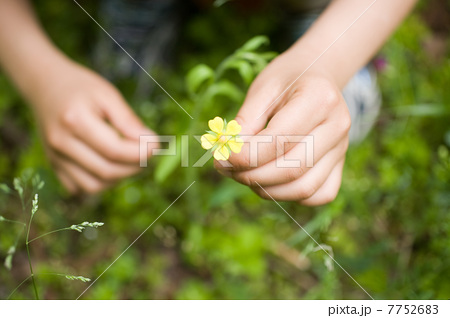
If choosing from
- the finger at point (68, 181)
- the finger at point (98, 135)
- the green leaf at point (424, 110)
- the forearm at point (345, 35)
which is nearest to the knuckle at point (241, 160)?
the forearm at point (345, 35)

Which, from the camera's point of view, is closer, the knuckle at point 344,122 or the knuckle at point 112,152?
the knuckle at point 344,122

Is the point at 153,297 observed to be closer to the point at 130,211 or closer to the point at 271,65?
the point at 130,211

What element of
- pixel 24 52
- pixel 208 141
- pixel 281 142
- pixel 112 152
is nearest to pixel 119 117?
pixel 112 152

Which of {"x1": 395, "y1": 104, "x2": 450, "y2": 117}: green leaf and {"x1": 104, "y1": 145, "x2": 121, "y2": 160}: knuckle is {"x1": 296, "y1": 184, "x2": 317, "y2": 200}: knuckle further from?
{"x1": 395, "y1": 104, "x2": 450, "y2": 117}: green leaf

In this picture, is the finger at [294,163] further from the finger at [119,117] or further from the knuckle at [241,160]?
the finger at [119,117]

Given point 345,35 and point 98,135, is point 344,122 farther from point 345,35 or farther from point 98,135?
point 98,135

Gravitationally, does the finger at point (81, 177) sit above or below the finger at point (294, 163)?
below
